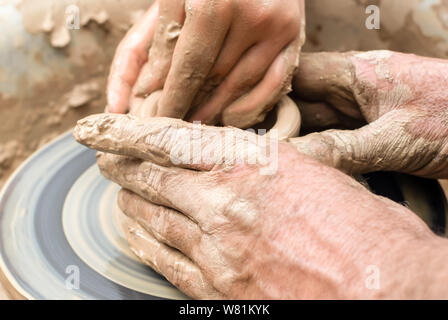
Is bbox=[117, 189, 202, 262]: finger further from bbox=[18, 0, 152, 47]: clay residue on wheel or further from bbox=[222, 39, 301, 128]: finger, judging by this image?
bbox=[18, 0, 152, 47]: clay residue on wheel

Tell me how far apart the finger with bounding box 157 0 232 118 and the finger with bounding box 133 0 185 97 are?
8 centimetres

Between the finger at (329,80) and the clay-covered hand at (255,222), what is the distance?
525 mm

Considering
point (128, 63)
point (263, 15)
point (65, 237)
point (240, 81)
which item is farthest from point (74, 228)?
point (263, 15)

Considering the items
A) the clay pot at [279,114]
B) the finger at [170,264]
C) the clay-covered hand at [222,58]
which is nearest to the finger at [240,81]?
the clay-covered hand at [222,58]

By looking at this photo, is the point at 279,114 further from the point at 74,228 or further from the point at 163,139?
the point at 74,228

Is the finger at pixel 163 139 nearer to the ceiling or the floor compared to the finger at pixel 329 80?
nearer to the floor

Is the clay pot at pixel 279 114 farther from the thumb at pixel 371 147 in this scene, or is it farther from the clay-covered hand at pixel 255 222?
the clay-covered hand at pixel 255 222

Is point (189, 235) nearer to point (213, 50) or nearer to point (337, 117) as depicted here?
point (213, 50)

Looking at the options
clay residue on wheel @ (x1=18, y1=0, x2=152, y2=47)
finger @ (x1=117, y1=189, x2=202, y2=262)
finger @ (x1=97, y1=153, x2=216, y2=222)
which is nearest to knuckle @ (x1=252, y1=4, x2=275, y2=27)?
finger @ (x1=97, y1=153, x2=216, y2=222)

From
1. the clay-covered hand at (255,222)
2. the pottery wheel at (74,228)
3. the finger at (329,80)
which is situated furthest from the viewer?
the finger at (329,80)

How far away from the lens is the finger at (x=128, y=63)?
1.54 m

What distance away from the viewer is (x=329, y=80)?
5.02 feet

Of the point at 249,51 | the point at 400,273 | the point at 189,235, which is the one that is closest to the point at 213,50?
the point at 249,51

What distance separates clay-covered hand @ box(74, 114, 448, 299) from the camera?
0.85 meters
